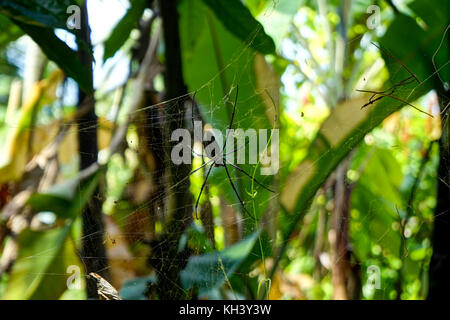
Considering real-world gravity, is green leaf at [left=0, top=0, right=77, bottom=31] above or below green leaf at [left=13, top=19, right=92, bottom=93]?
above

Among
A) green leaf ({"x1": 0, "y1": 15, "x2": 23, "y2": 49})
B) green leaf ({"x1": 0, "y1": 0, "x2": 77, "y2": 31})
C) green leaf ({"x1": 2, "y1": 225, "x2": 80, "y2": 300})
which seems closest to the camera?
green leaf ({"x1": 0, "y1": 0, "x2": 77, "y2": 31})

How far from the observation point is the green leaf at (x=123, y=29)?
0.56m

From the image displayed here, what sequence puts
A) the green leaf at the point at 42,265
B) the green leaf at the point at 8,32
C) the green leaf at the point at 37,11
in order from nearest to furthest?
1. the green leaf at the point at 37,11
2. the green leaf at the point at 42,265
3. the green leaf at the point at 8,32

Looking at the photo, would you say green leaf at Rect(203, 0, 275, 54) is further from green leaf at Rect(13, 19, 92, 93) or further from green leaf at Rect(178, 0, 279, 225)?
green leaf at Rect(13, 19, 92, 93)

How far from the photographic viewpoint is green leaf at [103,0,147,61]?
0.56 m

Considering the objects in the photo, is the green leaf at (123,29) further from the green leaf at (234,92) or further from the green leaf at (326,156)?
the green leaf at (326,156)

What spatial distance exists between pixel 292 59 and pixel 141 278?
0.37 metres

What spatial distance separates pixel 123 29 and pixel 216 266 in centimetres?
29

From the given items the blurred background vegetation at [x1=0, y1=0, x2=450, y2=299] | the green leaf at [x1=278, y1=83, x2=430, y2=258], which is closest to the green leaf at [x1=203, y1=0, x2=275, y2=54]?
the blurred background vegetation at [x1=0, y1=0, x2=450, y2=299]

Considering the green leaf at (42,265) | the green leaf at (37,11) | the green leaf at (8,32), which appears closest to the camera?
the green leaf at (37,11)

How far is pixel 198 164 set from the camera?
1.61ft

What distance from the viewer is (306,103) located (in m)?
0.90

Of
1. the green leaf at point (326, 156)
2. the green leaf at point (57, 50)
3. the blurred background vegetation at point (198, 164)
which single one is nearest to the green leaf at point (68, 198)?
the blurred background vegetation at point (198, 164)
